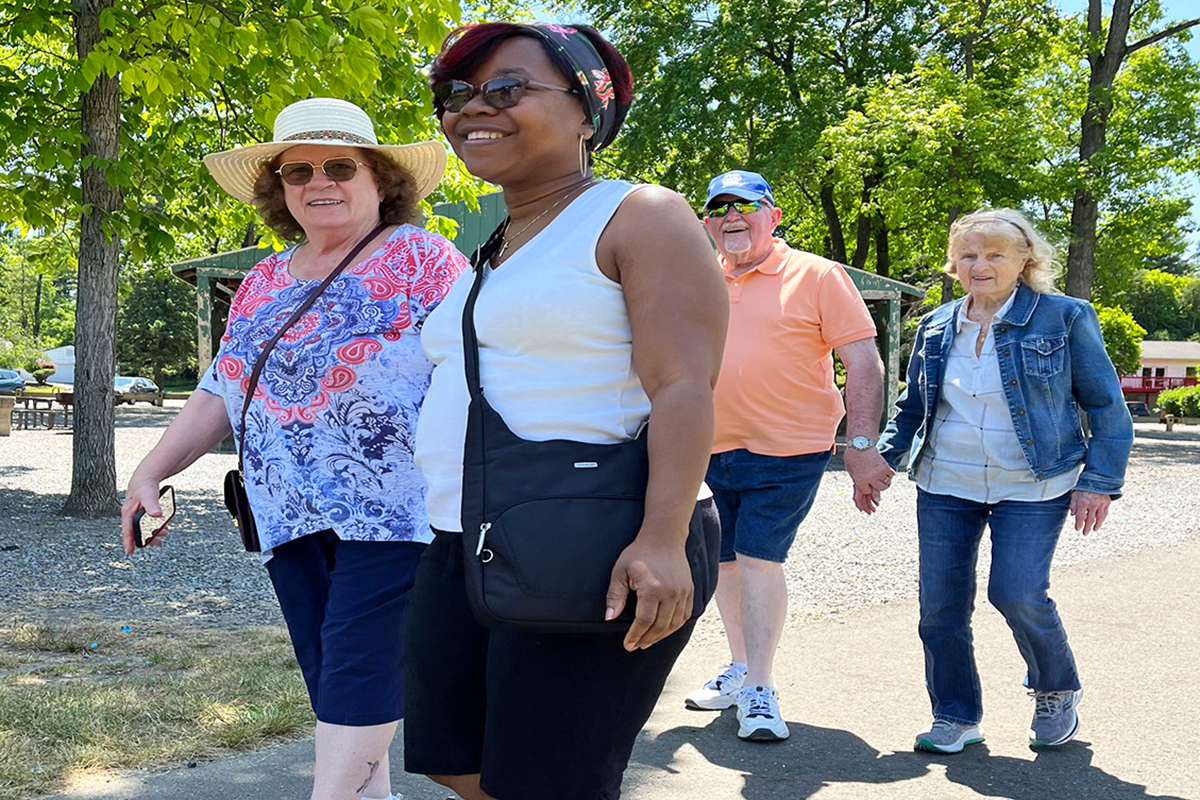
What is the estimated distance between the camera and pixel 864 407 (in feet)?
14.7

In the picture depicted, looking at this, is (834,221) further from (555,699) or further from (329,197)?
(555,699)

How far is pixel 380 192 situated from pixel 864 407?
202 cm

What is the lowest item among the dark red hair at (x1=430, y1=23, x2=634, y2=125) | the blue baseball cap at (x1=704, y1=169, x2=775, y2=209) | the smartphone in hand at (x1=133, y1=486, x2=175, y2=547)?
the smartphone in hand at (x1=133, y1=486, x2=175, y2=547)

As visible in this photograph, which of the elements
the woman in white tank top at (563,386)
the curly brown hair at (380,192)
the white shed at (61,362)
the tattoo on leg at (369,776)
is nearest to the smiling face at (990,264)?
the curly brown hair at (380,192)

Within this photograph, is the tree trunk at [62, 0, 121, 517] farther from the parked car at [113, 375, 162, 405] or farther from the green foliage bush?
the green foliage bush

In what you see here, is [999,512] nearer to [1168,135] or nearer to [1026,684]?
[1026,684]

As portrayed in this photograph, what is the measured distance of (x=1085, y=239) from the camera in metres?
24.7

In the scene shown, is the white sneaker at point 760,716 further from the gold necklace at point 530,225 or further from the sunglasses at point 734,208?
the gold necklace at point 530,225

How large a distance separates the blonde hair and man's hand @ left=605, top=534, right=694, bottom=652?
9.02 ft

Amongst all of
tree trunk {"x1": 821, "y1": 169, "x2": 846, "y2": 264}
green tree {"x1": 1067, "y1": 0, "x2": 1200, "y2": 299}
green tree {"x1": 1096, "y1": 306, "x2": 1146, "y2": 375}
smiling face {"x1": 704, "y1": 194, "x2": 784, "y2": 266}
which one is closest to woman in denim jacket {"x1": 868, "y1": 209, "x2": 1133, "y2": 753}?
smiling face {"x1": 704, "y1": 194, "x2": 784, "y2": 266}

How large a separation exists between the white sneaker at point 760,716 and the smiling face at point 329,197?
217 cm

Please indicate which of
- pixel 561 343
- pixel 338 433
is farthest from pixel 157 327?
pixel 561 343

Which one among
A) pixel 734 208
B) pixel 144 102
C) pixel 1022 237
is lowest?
pixel 1022 237

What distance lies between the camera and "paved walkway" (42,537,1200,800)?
3760 millimetres
